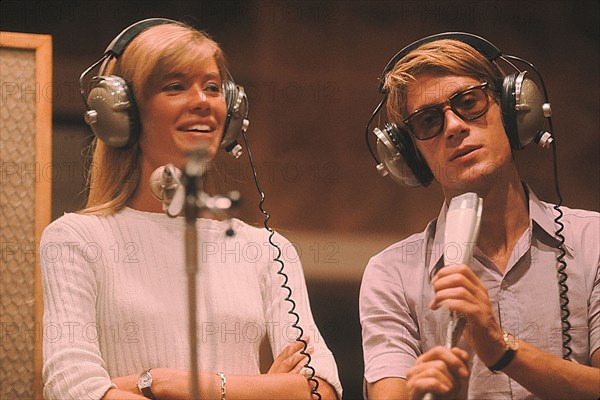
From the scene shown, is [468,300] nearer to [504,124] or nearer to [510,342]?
[510,342]

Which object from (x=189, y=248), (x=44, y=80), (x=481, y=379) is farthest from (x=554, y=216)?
(x=44, y=80)

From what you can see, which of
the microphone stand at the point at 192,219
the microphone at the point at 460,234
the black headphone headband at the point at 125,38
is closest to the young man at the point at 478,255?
the microphone at the point at 460,234

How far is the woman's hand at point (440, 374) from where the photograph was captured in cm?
181

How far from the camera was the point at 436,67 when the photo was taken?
2.37 meters

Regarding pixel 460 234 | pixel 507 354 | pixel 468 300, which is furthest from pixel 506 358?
pixel 460 234

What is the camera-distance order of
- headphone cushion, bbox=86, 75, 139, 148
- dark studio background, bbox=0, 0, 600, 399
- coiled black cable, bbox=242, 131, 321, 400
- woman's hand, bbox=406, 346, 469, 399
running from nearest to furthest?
woman's hand, bbox=406, 346, 469, 399, coiled black cable, bbox=242, 131, 321, 400, headphone cushion, bbox=86, 75, 139, 148, dark studio background, bbox=0, 0, 600, 399

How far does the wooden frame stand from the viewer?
261 cm

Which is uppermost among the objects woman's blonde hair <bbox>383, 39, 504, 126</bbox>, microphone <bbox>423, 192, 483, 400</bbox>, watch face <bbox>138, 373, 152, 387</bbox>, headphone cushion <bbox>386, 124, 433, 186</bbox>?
woman's blonde hair <bbox>383, 39, 504, 126</bbox>

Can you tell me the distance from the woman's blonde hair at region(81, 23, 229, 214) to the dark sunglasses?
1.73ft

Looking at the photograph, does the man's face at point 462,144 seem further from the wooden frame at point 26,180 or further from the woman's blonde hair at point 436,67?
the wooden frame at point 26,180

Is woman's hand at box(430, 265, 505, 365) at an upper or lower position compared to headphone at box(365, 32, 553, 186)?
lower

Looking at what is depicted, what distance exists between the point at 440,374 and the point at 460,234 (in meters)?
0.28

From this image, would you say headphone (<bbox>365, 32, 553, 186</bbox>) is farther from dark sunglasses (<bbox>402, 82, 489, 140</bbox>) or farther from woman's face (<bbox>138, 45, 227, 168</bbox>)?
woman's face (<bbox>138, 45, 227, 168</bbox>)

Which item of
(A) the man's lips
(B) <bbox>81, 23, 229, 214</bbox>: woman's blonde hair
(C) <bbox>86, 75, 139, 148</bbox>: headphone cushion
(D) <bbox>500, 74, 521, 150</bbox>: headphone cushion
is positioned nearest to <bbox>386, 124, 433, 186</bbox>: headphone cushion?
(A) the man's lips
